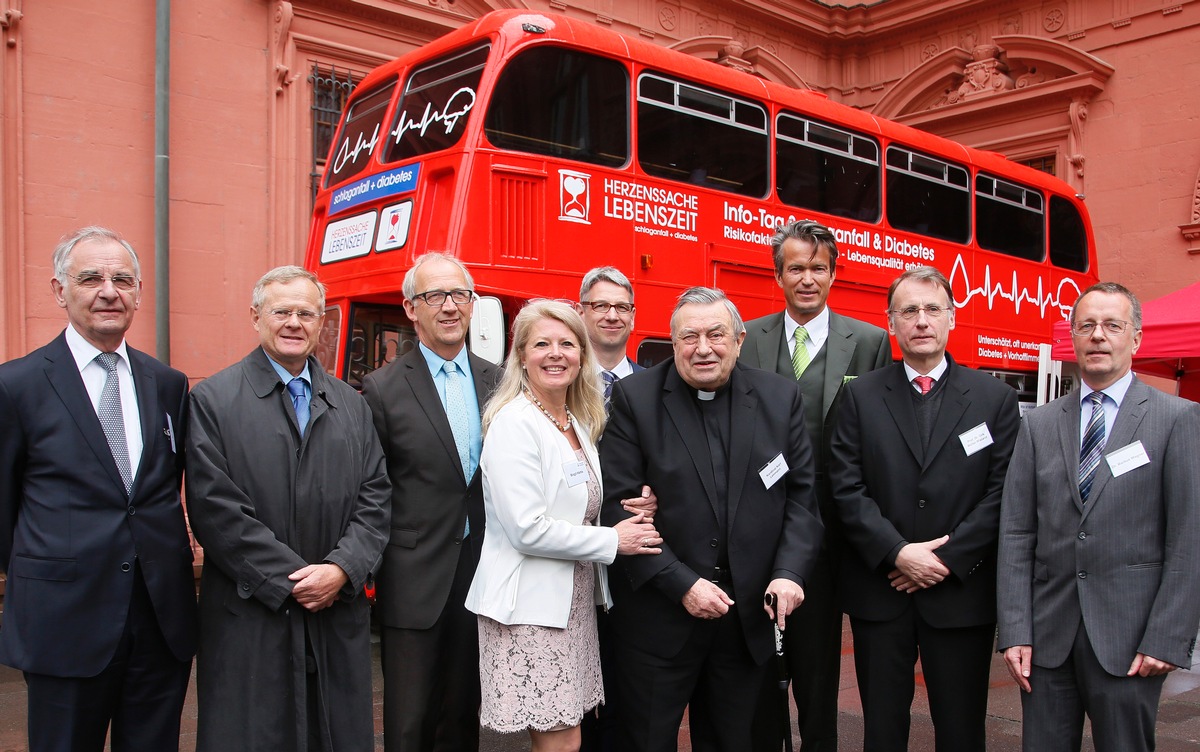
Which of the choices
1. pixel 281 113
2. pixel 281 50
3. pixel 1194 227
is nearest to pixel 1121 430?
pixel 281 113

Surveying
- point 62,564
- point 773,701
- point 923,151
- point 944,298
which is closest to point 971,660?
point 773,701

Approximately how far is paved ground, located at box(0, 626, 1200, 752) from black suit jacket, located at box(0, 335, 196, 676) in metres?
2.06

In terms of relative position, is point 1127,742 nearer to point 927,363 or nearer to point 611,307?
point 927,363

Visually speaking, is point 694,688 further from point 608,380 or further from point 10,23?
point 10,23

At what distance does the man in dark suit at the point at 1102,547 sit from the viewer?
2.89 meters

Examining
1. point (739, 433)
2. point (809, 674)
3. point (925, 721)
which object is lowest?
point (925, 721)

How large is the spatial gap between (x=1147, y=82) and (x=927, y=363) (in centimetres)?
1209

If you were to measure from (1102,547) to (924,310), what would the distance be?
996 mm

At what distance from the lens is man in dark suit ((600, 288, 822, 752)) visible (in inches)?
122

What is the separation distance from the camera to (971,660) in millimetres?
3295

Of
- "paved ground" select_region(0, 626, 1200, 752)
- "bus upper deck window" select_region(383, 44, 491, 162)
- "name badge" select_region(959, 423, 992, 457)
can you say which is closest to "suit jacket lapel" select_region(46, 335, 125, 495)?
"paved ground" select_region(0, 626, 1200, 752)

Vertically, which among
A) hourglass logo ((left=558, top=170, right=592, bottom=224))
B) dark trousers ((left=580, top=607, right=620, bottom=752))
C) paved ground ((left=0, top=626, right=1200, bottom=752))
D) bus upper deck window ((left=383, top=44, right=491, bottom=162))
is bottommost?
paved ground ((left=0, top=626, right=1200, bottom=752))

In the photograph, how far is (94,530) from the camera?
9.39 ft

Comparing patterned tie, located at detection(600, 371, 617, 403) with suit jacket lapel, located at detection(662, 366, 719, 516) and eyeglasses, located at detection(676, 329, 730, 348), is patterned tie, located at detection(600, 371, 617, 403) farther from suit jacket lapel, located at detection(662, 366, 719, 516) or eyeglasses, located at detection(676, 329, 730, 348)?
eyeglasses, located at detection(676, 329, 730, 348)
